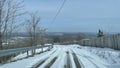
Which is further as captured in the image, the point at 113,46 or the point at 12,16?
the point at 113,46

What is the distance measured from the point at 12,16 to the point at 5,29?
179 cm

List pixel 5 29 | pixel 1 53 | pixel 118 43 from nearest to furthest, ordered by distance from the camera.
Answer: pixel 1 53 → pixel 5 29 → pixel 118 43

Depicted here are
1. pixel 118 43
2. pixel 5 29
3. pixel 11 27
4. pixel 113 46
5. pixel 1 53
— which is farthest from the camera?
pixel 113 46

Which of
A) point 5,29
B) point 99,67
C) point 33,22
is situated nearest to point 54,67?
point 99,67

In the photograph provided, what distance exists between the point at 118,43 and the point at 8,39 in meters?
15.2

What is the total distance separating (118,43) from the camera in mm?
36469

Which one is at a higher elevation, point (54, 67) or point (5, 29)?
point (5, 29)

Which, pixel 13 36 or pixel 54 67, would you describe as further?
pixel 13 36

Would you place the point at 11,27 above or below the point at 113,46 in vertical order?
above

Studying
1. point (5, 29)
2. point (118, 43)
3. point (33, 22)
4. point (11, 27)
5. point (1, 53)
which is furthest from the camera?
point (33, 22)

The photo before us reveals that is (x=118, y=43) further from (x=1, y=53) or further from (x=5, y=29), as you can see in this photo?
(x=1, y=53)

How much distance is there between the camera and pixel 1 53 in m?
17.3

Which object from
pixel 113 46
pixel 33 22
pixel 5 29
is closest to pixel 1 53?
pixel 5 29

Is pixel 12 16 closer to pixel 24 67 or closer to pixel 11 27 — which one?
pixel 11 27
